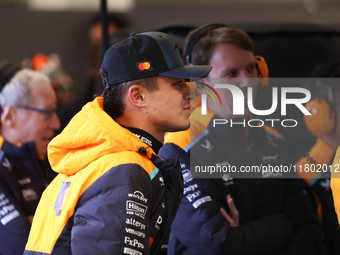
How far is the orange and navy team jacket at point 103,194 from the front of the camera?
2.99 ft

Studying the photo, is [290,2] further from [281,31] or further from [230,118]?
[230,118]

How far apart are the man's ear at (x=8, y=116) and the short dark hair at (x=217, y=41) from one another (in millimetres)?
986

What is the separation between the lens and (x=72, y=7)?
4348 mm

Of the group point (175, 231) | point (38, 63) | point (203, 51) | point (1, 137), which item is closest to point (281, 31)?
point (203, 51)

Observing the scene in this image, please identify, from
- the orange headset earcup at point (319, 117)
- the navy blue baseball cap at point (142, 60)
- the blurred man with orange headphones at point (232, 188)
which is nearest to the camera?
the navy blue baseball cap at point (142, 60)

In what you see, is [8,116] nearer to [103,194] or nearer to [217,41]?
[217,41]

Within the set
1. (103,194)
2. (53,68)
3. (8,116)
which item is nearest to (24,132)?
(8,116)

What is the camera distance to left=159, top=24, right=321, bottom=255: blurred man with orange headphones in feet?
4.73

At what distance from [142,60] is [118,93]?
0.42 ft

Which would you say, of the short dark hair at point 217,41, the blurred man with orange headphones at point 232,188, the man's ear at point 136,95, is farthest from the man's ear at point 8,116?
the man's ear at point 136,95

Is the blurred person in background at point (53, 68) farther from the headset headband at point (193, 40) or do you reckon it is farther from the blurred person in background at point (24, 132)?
the headset headband at point (193, 40)

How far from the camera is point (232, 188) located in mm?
1581

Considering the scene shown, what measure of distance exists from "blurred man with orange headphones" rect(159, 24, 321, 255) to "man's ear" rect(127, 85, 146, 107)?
466 mm

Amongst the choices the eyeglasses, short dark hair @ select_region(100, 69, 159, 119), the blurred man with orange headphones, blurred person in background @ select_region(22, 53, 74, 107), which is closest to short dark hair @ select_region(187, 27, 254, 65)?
the blurred man with orange headphones
